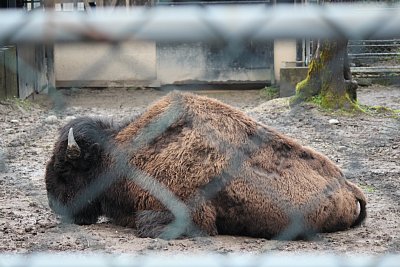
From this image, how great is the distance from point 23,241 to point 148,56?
9697 mm

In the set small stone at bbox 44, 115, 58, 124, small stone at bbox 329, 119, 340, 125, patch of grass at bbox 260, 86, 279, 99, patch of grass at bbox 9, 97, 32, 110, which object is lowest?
patch of grass at bbox 260, 86, 279, 99

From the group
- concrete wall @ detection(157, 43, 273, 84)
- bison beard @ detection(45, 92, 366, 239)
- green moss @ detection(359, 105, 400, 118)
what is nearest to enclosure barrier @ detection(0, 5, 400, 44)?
bison beard @ detection(45, 92, 366, 239)

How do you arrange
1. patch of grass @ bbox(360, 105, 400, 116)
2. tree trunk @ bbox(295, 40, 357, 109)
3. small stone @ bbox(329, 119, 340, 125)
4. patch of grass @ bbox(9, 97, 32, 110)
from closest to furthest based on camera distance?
small stone @ bbox(329, 119, 340, 125)
tree trunk @ bbox(295, 40, 357, 109)
patch of grass @ bbox(360, 105, 400, 116)
patch of grass @ bbox(9, 97, 32, 110)

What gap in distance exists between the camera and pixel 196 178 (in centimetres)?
424

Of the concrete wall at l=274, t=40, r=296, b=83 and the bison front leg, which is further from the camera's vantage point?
the concrete wall at l=274, t=40, r=296, b=83

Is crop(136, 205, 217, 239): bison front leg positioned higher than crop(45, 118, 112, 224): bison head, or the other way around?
crop(45, 118, 112, 224): bison head

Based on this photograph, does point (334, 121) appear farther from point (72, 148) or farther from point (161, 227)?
point (161, 227)

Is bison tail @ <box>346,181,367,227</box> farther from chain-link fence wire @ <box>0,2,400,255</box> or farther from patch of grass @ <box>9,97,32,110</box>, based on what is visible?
patch of grass @ <box>9,97,32,110</box>

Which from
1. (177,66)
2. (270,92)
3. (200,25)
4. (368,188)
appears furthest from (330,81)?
(200,25)

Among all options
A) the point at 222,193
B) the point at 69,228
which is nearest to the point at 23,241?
the point at 69,228

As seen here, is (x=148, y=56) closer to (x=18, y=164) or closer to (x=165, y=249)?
(x=18, y=164)

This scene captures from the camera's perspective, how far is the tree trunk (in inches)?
373

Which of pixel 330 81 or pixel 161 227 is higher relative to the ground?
pixel 330 81

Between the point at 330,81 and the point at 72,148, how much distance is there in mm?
5516
